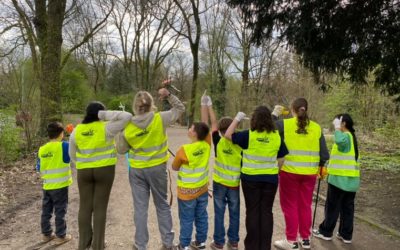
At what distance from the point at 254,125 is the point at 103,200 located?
2141 millimetres

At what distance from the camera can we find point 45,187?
16.8ft

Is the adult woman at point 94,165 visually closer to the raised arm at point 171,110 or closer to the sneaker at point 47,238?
the raised arm at point 171,110

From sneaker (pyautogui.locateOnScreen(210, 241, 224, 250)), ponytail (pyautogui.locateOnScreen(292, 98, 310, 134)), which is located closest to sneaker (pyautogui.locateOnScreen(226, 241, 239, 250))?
sneaker (pyautogui.locateOnScreen(210, 241, 224, 250))

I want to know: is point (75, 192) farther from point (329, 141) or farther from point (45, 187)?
point (329, 141)

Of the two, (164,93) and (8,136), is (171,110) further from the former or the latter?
(8,136)

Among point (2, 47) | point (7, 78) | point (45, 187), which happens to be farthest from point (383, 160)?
point (2, 47)

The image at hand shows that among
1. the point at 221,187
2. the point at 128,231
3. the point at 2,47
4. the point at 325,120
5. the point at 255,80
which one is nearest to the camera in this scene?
the point at 221,187

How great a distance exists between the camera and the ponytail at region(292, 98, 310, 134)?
4.77 metres

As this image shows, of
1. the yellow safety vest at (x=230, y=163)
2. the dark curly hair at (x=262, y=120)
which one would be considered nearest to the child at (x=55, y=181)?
the yellow safety vest at (x=230, y=163)

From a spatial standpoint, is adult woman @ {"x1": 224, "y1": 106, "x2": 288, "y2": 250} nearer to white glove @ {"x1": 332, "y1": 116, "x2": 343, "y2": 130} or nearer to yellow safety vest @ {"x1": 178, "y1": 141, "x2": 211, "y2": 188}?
yellow safety vest @ {"x1": 178, "y1": 141, "x2": 211, "y2": 188}

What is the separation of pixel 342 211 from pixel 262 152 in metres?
→ 1.86

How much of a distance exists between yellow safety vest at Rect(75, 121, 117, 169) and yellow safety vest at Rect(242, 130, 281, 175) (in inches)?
70.7

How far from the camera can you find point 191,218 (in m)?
4.71

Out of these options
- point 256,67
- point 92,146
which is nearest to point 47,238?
point 92,146
